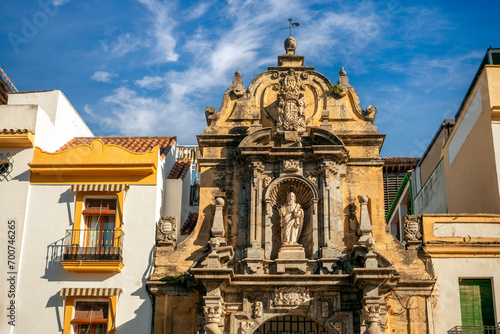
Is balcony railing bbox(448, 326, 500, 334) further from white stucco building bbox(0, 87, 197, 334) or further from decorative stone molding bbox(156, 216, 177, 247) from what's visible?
white stucco building bbox(0, 87, 197, 334)

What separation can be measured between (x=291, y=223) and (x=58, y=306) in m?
7.10

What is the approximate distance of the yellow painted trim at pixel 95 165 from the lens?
72.3ft

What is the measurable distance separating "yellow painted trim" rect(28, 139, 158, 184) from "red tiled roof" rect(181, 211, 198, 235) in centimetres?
232

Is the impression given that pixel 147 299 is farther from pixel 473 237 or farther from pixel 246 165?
pixel 473 237

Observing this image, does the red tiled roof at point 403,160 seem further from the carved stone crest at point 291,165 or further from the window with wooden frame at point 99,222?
the window with wooden frame at point 99,222

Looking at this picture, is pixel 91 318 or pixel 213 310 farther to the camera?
pixel 91 318

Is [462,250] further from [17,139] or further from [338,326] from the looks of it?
[17,139]

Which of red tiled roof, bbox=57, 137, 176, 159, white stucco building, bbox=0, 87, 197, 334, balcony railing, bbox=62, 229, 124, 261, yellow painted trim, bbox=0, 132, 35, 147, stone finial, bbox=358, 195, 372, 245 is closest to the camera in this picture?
stone finial, bbox=358, 195, 372, 245

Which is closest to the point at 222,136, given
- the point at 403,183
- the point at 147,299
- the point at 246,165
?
the point at 246,165

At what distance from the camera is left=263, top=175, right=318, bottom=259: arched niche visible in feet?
70.4

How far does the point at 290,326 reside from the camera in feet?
71.6

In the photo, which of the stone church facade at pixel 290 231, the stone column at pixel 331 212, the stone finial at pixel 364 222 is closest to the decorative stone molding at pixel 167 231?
the stone church facade at pixel 290 231

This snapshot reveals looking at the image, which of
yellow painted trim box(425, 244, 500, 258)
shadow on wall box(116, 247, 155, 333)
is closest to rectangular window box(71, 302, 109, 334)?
shadow on wall box(116, 247, 155, 333)

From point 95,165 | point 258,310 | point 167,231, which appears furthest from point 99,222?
point 258,310
